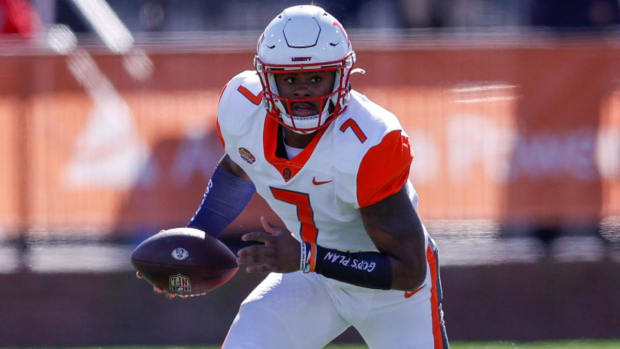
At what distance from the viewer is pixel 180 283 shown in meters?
3.67

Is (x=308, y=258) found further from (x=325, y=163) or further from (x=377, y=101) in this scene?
(x=377, y=101)

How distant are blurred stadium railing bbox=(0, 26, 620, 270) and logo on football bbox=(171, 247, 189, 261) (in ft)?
9.15

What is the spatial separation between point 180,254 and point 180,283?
0.10m

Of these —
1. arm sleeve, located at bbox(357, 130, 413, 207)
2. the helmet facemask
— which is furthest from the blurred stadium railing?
arm sleeve, located at bbox(357, 130, 413, 207)

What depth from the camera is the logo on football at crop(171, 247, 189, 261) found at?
365cm

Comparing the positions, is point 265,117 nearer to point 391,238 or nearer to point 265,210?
point 391,238

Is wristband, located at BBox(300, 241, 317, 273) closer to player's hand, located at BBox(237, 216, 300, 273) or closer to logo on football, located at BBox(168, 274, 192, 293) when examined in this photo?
player's hand, located at BBox(237, 216, 300, 273)

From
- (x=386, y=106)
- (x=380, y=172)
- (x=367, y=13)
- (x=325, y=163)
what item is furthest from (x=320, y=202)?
(x=367, y=13)

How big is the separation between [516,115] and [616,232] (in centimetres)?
95

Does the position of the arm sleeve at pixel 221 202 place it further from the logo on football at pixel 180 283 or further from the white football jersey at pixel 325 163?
the logo on football at pixel 180 283

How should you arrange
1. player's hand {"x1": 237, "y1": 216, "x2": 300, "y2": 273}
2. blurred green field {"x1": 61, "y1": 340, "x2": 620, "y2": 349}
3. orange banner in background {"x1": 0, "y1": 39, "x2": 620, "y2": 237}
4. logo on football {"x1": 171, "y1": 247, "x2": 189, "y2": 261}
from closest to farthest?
player's hand {"x1": 237, "y1": 216, "x2": 300, "y2": 273}
logo on football {"x1": 171, "y1": 247, "x2": 189, "y2": 261}
blurred green field {"x1": 61, "y1": 340, "x2": 620, "y2": 349}
orange banner in background {"x1": 0, "y1": 39, "x2": 620, "y2": 237}

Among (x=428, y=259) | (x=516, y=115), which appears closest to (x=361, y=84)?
(x=516, y=115)

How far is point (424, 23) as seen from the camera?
10.1 meters

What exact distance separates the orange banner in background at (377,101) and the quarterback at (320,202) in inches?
101
